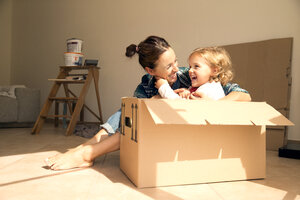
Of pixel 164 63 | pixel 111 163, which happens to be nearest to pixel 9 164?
pixel 111 163

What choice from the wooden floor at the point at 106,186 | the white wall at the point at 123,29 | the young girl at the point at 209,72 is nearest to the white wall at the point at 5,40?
the white wall at the point at 123,29

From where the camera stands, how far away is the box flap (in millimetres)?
1004

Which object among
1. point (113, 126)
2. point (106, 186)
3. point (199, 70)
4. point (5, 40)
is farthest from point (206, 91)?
point (5, 40)

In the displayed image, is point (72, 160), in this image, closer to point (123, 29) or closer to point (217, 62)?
point (217, 62)

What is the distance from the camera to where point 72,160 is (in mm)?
1416

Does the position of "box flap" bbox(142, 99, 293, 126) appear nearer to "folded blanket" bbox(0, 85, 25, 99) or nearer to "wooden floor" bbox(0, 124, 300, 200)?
"wooden floor" bbox(0, 124, 300, 200)

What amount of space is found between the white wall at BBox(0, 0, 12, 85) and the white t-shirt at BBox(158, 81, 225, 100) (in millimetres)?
4627

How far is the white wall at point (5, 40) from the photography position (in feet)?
16.2

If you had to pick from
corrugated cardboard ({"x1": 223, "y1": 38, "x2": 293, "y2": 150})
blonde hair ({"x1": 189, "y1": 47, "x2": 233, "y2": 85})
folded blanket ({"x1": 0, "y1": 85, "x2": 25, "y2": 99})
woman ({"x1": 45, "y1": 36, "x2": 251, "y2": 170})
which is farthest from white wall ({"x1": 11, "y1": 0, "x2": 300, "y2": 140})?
woman ({"x1": 45, "y1": 36, "x2": 251, "y2": 170})

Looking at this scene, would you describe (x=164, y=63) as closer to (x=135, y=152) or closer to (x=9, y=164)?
(x=135, y=152)

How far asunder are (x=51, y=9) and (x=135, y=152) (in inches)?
156

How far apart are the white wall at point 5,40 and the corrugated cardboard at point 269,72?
4434 millimetres

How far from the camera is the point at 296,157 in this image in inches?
73.9

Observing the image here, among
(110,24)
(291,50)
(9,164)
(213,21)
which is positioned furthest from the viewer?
(110,24)
